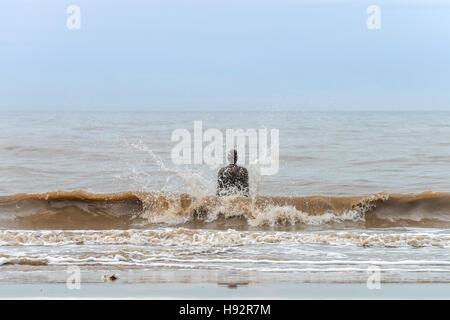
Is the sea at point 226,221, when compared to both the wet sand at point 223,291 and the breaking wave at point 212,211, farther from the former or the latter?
the wet sand at point 223,291

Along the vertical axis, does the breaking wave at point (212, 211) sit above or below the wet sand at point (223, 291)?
below

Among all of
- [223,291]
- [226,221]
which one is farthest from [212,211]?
[223,291]

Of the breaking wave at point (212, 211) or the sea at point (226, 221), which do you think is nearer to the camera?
the sea at point (226, 221)

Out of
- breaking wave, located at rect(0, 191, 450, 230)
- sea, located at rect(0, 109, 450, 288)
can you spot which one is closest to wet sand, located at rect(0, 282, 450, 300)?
sea, located at rect(0, 109, 450, 288)

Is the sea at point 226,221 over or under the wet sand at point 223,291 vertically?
under

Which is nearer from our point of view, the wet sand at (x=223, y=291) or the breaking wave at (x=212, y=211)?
the wet sand at (x=223, y=291)

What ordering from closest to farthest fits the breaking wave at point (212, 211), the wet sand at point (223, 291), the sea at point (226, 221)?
the wet sand at point (223, 291) → the sea at point (226, 221) → the breaking wave at point (212, 211)

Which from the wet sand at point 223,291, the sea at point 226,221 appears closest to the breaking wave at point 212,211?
the sea at point 226,221

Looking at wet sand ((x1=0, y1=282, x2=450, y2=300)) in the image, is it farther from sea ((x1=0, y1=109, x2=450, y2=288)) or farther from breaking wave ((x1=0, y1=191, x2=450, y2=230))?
breaking wave ((x1=0, y1=191, x2=450, y2=230))

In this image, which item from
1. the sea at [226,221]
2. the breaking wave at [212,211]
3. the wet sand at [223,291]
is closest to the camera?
the wet sand at [223,291]
